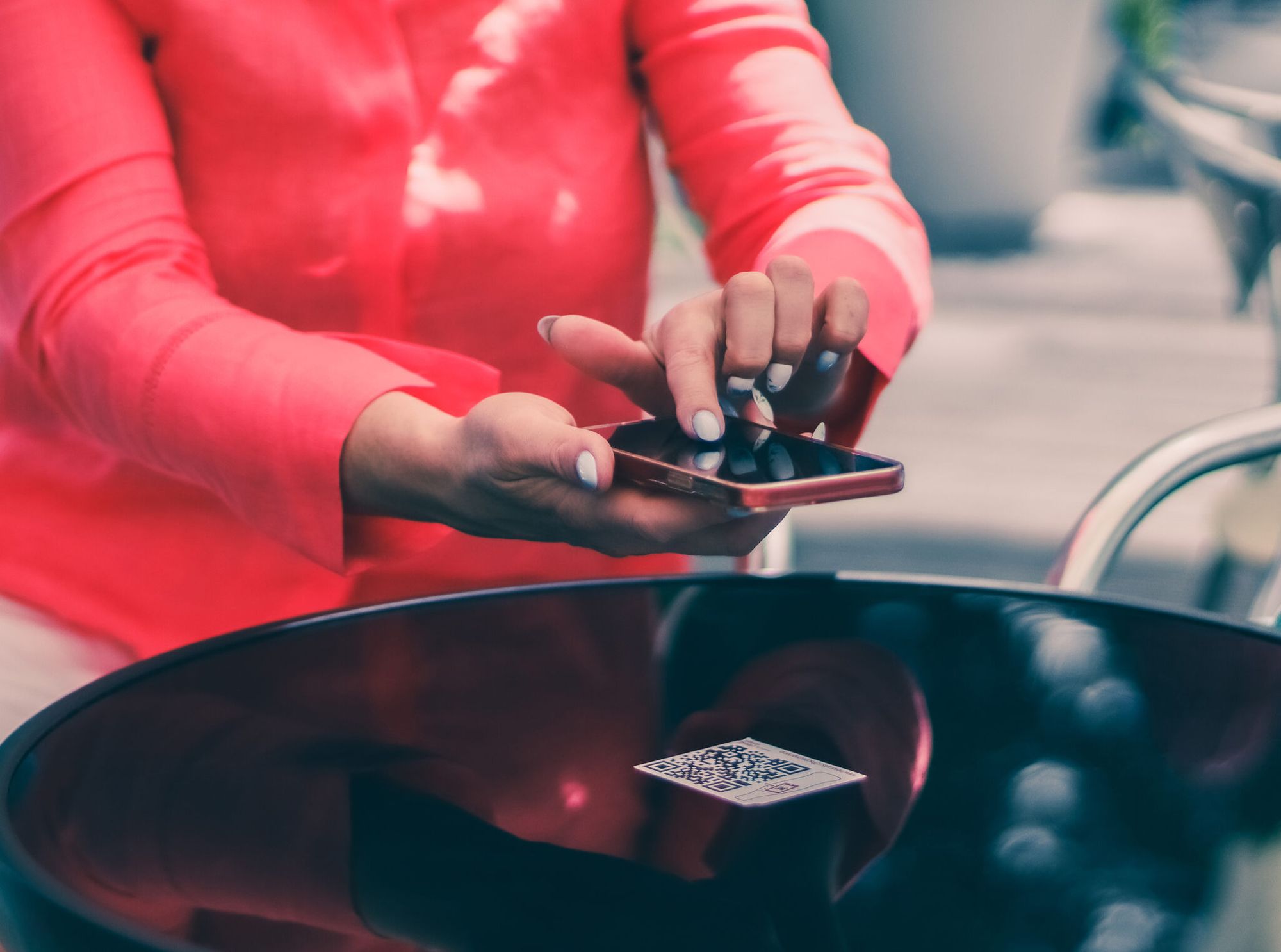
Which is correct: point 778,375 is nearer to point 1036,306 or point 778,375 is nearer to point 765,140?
point 765,140

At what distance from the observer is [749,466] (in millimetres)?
501

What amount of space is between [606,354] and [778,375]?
78mm

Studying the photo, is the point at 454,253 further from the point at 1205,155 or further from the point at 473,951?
the point at 1205,155

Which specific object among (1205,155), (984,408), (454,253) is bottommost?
(984,408)

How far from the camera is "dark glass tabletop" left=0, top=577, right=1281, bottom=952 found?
388 mm

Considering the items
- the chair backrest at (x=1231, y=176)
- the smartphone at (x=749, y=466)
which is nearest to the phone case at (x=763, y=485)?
the smartphone at (x=749, y=466)

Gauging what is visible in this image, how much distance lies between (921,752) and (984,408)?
277 centimetres

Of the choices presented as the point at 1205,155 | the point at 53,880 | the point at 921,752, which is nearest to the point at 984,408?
the point at 1205,155

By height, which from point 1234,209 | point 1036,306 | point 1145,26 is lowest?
point 1036,306

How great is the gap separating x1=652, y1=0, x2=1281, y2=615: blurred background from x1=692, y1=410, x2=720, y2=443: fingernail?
0.42m

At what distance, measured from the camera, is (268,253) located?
2.38ft

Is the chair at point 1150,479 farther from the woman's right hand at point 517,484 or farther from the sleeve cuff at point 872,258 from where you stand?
the woman's right hand at point 517,484

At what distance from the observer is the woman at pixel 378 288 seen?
570 millimetres

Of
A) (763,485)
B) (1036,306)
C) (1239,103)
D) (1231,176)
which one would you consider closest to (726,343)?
(763,485)
